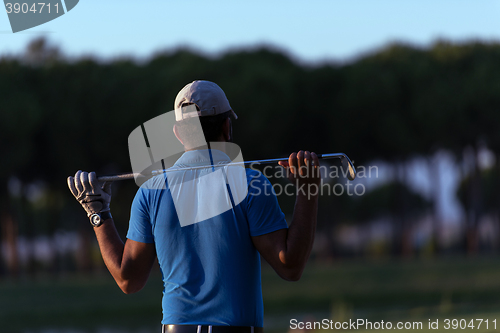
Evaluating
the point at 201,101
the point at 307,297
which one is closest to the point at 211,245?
the point at 201,101

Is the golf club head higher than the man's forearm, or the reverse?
the golf club head

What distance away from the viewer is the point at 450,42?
2586cm

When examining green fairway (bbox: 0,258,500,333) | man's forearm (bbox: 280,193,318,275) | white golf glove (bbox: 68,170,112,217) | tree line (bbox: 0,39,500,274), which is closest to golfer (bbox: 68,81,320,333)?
man's forearm (bbox: 280,193,318,275)

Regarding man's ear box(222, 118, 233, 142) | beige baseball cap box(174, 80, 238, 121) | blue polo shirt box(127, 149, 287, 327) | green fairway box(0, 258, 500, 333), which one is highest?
beige baseball cap box(174, 80, 238, 121)

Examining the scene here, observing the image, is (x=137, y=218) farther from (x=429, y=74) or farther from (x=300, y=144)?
(x=429, y=74)

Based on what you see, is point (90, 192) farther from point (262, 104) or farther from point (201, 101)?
point (262, 104)

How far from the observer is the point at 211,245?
2.45 metres

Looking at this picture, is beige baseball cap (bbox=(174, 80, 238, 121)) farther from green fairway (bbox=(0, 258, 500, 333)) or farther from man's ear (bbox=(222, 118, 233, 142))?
green fairway (bbox=(0, 258, 500, 333))

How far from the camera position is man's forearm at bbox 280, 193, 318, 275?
2348 millimetres

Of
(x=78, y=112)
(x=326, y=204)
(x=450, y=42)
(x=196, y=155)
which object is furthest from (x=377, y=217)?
(x=196, y=155)

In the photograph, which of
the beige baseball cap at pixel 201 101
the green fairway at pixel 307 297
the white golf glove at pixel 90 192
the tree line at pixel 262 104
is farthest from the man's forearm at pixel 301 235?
the tree line at pixel 262 104

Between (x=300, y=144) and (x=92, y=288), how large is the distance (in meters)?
10.2

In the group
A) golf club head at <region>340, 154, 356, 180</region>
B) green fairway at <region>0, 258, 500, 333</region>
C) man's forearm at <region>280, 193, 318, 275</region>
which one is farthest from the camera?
green fairway at <region>0, 258, 500, 333</region>

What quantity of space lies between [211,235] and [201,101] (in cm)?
58
